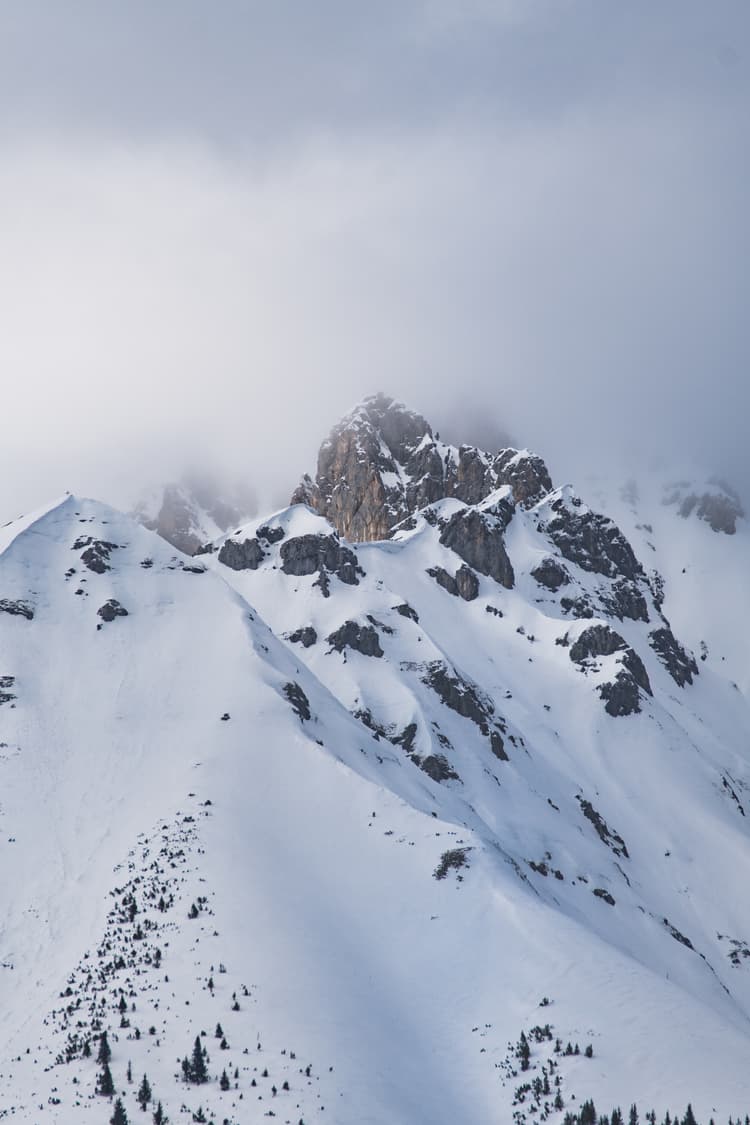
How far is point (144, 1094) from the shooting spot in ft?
130

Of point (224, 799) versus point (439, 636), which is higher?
point (224, 799)

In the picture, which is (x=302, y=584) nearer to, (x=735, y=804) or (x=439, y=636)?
(x=439, y=636)

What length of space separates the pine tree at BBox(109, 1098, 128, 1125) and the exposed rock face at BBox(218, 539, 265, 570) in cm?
14962

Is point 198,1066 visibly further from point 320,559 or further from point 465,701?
point 320,559

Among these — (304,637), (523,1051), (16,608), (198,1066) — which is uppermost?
(198,1066)

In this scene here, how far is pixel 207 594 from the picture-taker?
122m

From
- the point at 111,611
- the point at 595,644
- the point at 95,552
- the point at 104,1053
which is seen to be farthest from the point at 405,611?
the point at 104,1053

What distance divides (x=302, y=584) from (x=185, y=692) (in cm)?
7437

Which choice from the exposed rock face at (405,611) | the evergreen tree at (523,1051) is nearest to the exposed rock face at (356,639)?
the exposed rock face at (405,611)

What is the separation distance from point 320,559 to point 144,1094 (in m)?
142

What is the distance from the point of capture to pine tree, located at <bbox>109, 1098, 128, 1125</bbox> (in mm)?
37281

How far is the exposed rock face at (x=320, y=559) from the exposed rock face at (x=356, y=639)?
23320mm

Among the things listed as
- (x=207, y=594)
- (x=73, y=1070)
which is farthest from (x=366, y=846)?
(x=207, y=594)

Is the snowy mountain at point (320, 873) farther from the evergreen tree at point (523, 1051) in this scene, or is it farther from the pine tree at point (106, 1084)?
the pine tree at point (106, 1084)
